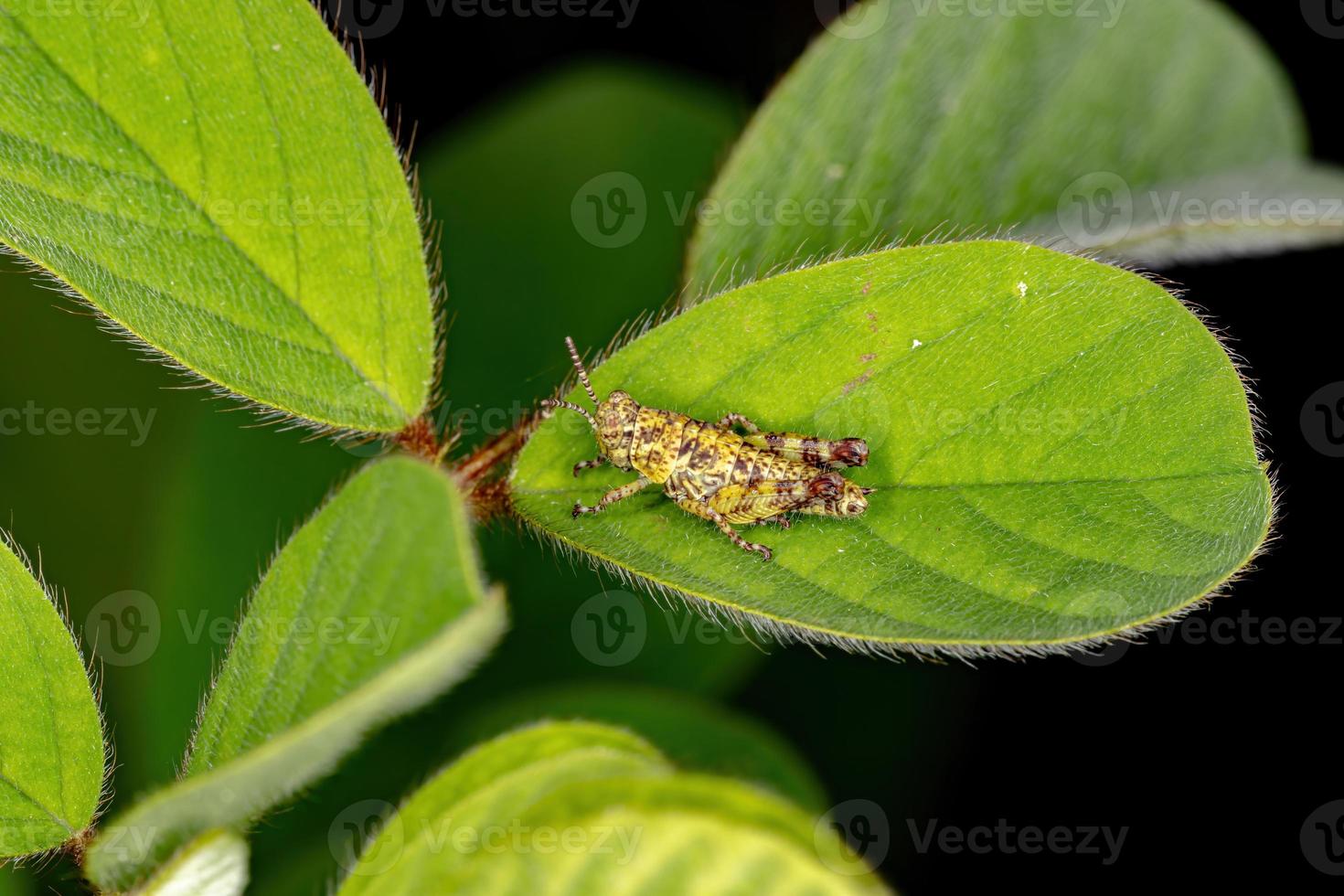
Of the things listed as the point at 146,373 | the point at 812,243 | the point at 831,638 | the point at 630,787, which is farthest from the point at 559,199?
the point at 630,787

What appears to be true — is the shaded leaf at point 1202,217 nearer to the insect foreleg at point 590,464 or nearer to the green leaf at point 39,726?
the insect foreleg at point 590,464

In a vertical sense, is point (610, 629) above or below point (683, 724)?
above

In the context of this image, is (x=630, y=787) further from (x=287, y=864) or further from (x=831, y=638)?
(x=287, y=864)

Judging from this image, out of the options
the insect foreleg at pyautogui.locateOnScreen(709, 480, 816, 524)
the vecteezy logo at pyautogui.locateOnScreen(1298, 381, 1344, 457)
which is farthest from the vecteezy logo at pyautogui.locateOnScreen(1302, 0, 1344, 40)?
the insect foreleg at pyautogui.locateOnScreen(709, 480, 816, 524)
